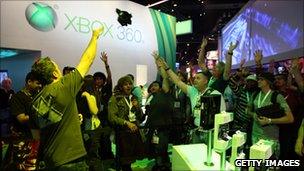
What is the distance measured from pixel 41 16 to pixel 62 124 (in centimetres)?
379

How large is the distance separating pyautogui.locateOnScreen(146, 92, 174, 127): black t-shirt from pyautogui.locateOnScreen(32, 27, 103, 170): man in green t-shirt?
2931mm

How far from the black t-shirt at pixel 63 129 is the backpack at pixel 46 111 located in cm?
2

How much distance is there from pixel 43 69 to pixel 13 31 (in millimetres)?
3227

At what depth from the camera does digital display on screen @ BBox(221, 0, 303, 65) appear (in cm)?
690

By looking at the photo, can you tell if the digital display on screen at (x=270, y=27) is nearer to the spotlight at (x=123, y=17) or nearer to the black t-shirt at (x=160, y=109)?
the black t-shirt at (x=160, y=109)

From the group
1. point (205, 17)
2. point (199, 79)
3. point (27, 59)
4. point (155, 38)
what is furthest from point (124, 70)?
point (205, 17)

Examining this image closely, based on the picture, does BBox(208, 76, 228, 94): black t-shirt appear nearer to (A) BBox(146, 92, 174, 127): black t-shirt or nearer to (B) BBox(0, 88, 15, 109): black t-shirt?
(A) BBox(146, 92, 174, 127): black t-shirt

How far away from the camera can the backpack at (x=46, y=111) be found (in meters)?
2.27

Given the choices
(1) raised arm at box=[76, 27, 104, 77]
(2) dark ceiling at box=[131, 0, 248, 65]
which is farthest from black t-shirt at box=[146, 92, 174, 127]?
(2) dark ceiling at box=[131, 0, 248, 65]

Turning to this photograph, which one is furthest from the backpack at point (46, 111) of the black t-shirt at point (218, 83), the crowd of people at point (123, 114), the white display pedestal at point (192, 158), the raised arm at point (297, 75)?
the raised arm at point (297, 75)

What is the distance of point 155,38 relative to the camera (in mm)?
8844

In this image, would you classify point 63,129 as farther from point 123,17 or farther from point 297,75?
point 123,17

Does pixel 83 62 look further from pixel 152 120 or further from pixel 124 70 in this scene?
pixel 124 70

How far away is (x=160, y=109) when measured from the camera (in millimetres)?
5289
